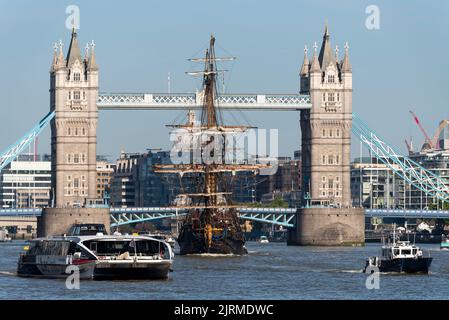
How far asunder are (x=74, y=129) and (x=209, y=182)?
40.1m

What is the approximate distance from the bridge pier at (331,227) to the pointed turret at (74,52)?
28.3 m

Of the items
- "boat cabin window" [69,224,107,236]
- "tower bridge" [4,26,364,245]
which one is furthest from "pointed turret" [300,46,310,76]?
"boat cabin window" [69,224,107,236]

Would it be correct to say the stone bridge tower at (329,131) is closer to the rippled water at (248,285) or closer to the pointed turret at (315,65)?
the pointed turret at (315,65)

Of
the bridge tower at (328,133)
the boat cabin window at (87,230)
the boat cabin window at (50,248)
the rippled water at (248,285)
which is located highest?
the bridge tower at (328,133)

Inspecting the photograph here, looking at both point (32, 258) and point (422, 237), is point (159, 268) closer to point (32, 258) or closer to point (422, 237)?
point (32, 258)

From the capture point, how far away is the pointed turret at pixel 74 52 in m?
165

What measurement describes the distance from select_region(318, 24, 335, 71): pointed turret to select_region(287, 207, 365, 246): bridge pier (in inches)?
628

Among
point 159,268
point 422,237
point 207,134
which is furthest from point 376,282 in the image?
point 422,237

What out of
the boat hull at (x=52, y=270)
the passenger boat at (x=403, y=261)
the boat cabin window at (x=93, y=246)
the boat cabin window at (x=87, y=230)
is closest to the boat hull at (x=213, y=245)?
the boat cabin window at (x=87, y=230)

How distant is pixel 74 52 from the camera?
16612cm

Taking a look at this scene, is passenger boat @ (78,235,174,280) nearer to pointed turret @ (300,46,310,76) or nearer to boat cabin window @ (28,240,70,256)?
boat cabin window @ (28,240,70,256)

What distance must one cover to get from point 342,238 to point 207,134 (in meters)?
34.9

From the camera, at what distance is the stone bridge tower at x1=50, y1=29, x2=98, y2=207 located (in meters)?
163

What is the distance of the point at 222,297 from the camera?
6250 centimetres
